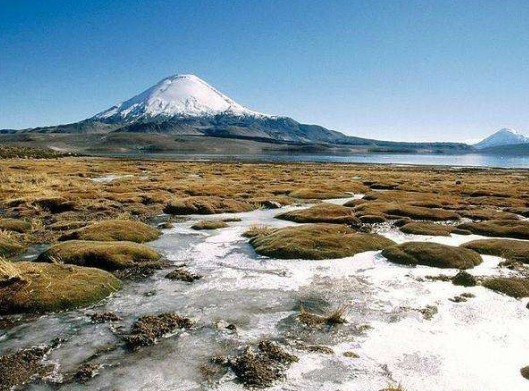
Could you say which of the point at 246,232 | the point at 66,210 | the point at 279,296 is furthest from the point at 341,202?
the point at 279,296

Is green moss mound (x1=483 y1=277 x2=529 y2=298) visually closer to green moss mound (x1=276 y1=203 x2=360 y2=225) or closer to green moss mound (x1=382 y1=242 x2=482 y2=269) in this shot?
green moss mound (x1=382 y1=242 x2=482 y2=269)

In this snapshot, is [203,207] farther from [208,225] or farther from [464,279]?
[464,279]

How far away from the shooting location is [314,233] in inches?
1109

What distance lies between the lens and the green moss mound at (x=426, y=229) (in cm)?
3091

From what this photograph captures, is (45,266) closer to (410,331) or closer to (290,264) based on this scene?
(290,264)

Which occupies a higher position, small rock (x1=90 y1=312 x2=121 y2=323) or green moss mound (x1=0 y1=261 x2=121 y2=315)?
green moss mound (x1=0 y1=261 x2=121 y2=315)

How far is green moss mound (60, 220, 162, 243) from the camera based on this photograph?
27.3m

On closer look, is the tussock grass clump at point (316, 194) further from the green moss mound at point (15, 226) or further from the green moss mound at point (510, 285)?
the green moss mound at point (510, 285)

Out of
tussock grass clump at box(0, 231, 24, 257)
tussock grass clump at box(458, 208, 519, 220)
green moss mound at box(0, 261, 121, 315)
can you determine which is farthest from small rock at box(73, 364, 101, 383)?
tussock grass clump at box(458, 208, 519, 220)

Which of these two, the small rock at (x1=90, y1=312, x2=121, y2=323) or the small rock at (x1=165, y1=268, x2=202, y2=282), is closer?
the small rock at (x1=90, y1=312, x2=121, y2=323)

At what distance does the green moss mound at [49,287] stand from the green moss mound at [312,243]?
9.69 m

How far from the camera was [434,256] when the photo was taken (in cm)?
2355

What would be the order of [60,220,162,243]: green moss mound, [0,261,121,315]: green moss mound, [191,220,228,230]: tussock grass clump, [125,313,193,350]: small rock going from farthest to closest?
1. [191,220,228,230]: tussock grass clump
2. [60,220,162,243]: green moss mound
3. [0,261,121,315]: green moss mound
4. [125,313,193,350]: small rock

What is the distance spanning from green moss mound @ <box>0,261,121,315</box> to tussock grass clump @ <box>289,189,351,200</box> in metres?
37.1
